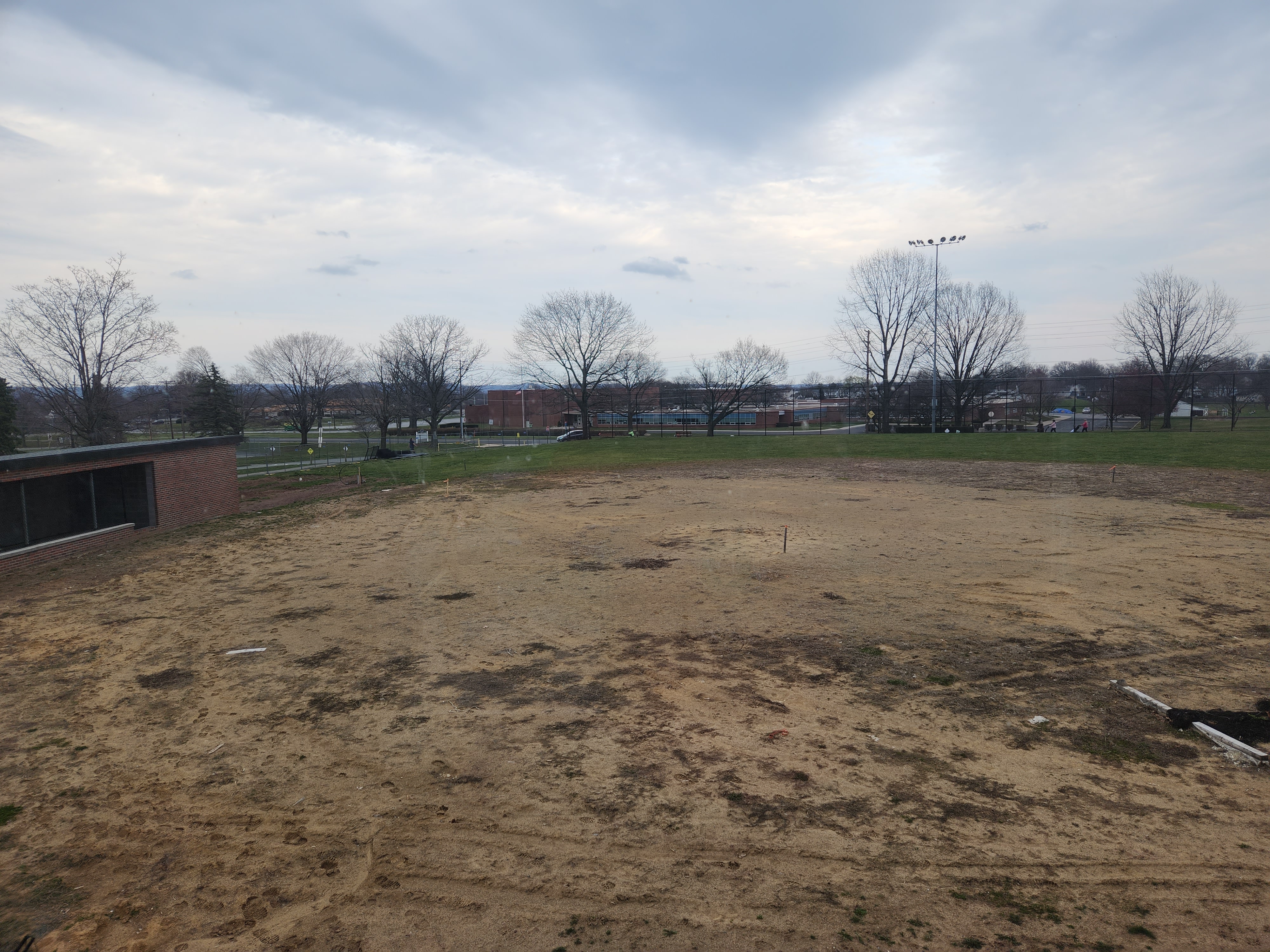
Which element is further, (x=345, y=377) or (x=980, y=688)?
(x=345, y=377)

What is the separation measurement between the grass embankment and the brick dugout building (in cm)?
732

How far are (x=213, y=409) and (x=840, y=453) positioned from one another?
48.1 meters

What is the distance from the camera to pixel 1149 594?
36.3ft

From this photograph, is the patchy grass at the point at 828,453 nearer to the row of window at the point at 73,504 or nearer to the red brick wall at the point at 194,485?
the red brick wall at the point at 194,485

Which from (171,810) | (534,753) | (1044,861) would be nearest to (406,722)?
(534,753)

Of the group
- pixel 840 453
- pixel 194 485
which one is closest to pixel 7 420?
pixel 194 485

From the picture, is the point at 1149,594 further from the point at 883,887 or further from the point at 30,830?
the point at 30,830

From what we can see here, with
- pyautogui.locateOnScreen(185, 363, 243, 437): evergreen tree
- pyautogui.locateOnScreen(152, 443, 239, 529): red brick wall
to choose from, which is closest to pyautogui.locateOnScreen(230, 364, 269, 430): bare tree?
pyautogui.locateOnScreen(185, 363, 243, 437): evergreen tree

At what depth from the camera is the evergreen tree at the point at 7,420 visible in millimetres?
36062

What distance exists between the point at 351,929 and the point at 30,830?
3.19 meters

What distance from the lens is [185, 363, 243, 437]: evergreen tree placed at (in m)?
54.2

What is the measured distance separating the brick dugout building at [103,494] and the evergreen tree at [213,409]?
37221mm

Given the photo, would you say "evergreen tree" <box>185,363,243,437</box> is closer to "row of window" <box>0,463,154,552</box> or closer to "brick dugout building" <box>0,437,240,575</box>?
"brick dugout building" <box>0,437,240,575</box>

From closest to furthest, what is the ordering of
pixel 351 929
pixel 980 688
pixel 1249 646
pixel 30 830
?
pixel 351 929, pixel 30 830, pixel 980 688, pixel 1249 646
